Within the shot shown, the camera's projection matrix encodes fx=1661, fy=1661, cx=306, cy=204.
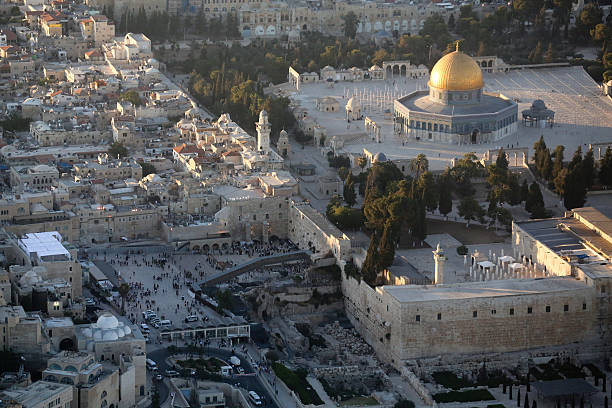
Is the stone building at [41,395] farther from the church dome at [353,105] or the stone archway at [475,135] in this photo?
the church dome at [353,105]

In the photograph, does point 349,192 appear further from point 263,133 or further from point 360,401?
point 360,401

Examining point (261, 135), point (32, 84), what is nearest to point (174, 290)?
point (261, 135)

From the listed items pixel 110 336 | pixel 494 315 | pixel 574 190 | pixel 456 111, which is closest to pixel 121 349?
pixel 110 336

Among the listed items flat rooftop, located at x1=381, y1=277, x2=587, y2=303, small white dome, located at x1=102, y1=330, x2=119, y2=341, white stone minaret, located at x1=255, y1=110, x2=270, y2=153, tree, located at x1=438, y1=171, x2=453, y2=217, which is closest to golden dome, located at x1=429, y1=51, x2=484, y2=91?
white stone minaret, located at x1=255, y1=110, x2=270, y2=153

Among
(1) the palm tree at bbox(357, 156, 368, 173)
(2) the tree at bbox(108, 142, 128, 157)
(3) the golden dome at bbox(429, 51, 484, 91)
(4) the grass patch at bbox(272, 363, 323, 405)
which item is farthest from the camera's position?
(3) the golden dome at bbox(429, 51, 484, 91)

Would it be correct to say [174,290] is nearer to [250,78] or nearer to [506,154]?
[506,154]

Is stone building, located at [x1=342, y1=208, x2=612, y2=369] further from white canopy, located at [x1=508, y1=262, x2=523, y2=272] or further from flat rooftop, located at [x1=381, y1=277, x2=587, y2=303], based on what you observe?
white canopy, located at [x1=508, y1=262, x2=523, y2=272]
